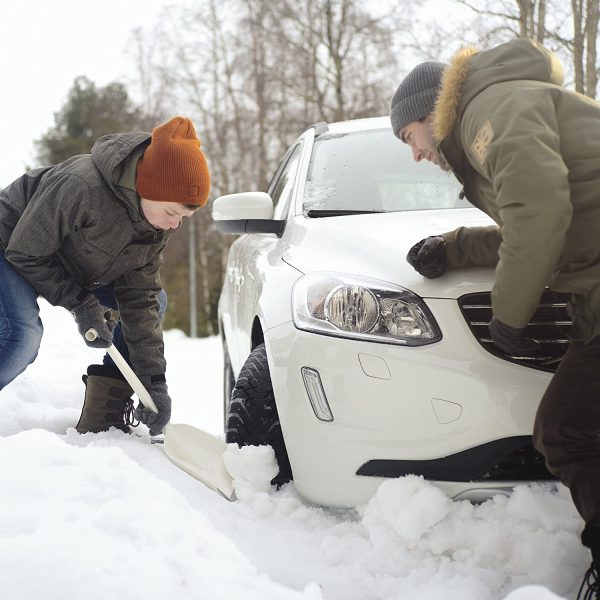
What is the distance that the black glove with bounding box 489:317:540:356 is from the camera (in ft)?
6.28

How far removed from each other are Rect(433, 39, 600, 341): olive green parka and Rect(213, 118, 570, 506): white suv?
9.0 inches

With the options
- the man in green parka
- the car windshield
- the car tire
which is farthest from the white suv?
the car tire

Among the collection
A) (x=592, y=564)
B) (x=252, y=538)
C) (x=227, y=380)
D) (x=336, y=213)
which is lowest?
(x=227, y=380)

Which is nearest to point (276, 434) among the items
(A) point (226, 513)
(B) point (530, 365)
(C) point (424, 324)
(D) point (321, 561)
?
(A) point (226, 513)

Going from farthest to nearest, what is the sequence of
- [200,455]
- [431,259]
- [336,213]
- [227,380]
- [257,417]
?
[227,380] < [336,213] < [200,455] < [257,417] < [431,259]

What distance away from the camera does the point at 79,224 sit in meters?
2.77

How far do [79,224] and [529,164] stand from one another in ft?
5.65

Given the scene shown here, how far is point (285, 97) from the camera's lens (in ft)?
65.0

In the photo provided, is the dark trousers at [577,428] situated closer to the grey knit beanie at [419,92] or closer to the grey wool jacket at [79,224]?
the grey knit beanie at [419,92]

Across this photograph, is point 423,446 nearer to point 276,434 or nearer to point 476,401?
point 476,401

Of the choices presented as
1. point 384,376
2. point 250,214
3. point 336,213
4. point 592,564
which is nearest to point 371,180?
point 336,213

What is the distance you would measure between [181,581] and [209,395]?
4739 millimetres

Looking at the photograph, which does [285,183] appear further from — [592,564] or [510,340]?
[592,564]

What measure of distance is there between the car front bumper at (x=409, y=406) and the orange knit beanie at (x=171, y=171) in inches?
34.0
